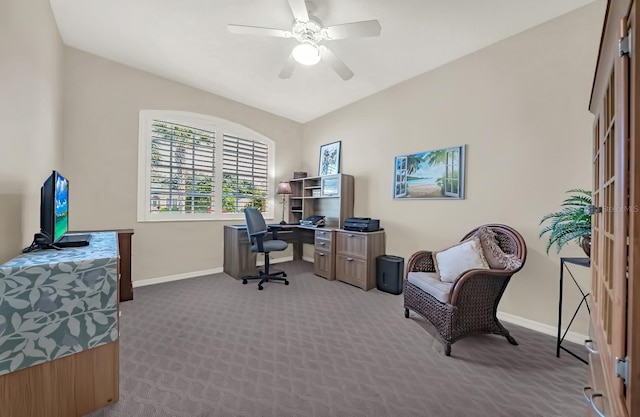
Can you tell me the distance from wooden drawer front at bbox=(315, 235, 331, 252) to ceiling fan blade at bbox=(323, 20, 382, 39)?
2696mm

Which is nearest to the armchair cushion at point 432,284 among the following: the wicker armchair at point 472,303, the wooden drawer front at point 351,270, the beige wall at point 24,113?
the wicker armchair at point 472,303

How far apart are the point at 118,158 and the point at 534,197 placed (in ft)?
16.3

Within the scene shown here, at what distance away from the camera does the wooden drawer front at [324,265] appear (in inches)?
153

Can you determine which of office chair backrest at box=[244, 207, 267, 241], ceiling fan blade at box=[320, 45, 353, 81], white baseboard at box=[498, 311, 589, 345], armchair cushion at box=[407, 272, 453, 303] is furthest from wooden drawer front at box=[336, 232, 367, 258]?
ceiling fan blade at box=[320, 45, 353, 81]

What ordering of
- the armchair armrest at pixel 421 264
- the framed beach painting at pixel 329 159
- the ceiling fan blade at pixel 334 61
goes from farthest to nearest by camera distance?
the framed beach painting at pixel 329 159 → the armchair armrest at pixel 421 264 → the ceiling fan blade at pixel 334 61

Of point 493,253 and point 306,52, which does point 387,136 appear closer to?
point 306,52

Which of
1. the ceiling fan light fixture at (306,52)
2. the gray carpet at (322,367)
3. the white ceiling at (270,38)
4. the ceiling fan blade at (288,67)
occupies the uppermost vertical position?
the white ceiling at (270,38)

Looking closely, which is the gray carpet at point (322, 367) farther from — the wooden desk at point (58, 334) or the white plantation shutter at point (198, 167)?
the white plantation shutter at point (198, 167)

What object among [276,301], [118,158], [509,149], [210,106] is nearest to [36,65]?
[118,158]

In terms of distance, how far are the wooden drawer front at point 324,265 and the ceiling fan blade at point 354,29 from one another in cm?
284

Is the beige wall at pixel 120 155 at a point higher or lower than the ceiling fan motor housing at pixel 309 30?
lower

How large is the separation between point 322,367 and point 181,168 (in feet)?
11.5

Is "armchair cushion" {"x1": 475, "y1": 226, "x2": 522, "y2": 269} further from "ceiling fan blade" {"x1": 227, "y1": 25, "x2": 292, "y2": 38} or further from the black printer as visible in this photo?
"ceiling fan blade" {"x1": 227, "y1": 25, "x2": 292, "y2": 38}

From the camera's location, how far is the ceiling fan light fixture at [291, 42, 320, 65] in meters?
2.24
